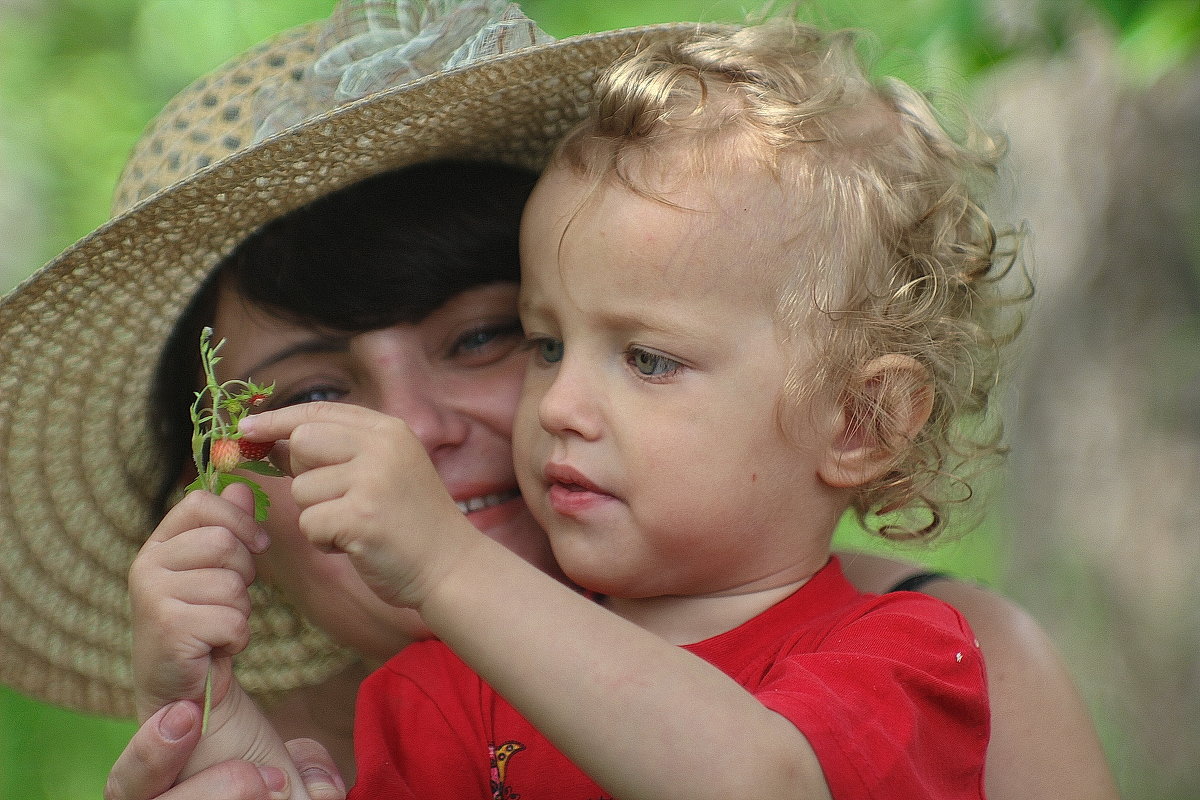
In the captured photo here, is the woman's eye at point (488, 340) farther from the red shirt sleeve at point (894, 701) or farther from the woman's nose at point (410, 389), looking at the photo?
the red shirt sleeve at point (894, 701)

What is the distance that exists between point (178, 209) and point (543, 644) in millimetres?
840

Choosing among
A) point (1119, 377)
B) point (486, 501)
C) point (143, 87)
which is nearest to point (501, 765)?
point (486, 501)

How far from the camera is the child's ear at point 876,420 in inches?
60.2

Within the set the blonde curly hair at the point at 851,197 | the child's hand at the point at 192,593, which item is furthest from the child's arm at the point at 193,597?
the blonde curly hair at the point at 851,197

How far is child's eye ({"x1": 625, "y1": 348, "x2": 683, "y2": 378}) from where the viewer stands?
1450mm

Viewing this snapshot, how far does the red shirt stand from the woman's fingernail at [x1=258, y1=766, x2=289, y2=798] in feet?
0.49

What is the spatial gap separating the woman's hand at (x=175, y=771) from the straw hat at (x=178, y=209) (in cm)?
65

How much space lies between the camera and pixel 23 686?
2057 mm

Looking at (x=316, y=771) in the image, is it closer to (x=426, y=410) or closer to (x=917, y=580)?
(x=426, y=410)

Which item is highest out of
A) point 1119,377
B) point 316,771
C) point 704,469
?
point 704,469

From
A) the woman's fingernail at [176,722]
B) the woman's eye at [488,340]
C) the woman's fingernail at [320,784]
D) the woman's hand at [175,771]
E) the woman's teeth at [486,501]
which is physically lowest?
the woman's fingernail at [320,784]

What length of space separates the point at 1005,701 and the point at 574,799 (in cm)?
66

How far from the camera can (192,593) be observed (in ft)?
4.17

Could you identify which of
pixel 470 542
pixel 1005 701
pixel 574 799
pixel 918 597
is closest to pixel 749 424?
pixel 918 597
